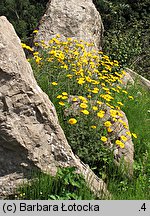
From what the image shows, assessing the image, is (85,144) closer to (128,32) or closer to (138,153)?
(138,153)

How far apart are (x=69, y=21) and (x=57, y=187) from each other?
3704 millimetres

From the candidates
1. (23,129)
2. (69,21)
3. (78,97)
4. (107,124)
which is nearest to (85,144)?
(107,124)

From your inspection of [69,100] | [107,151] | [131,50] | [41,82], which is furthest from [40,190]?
[131,50]

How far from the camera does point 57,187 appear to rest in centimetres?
349

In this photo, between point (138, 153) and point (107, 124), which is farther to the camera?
point (138, 153)

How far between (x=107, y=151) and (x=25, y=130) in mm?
938

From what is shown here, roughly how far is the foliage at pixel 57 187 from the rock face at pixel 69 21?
315 centimetres

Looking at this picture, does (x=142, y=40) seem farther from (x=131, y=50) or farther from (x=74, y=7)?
(x=74, y=7)

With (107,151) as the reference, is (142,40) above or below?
above

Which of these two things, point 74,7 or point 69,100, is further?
point 74,7

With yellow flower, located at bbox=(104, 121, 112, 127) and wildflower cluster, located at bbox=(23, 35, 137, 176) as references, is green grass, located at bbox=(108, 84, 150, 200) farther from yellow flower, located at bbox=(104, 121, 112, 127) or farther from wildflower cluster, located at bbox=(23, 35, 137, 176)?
yellow flower, located at bbox=(104, 121, 112, 127)

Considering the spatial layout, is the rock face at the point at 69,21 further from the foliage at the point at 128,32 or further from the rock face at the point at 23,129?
the rock face at the point at 23,129

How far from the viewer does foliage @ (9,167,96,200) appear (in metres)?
3.42

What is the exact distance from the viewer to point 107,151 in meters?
3.99
